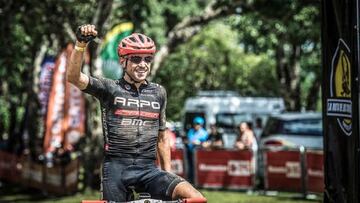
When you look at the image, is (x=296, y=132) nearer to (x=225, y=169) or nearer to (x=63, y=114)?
(x=225, y=169)

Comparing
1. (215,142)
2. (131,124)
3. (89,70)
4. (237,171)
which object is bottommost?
(237,171)

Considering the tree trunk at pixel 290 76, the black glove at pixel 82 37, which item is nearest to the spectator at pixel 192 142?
A: the black glove at pixel 82 37

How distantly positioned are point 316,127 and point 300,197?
11.5ft

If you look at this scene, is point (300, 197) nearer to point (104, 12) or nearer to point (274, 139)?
point (274, 139)

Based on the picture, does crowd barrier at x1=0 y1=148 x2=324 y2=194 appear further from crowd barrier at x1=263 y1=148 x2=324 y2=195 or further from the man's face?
the man's face

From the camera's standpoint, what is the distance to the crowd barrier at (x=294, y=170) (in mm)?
16312

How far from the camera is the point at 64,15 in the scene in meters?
18.8


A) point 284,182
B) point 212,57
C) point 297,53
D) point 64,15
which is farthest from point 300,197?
point 212,57

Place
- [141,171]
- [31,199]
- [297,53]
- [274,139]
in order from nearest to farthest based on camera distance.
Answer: [141,171] → [31,199] → [274,139] → [297,53]

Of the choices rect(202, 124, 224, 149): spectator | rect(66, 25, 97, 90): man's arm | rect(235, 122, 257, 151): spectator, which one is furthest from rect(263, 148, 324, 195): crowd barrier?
rect(66, 25, 97, 90): man's arm

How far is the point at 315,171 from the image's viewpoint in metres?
16.4

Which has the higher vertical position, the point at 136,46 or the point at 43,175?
the point at 136,46

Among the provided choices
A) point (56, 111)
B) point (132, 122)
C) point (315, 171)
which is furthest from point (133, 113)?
point (56, 111)

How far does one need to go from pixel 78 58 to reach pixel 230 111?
2165 cm
